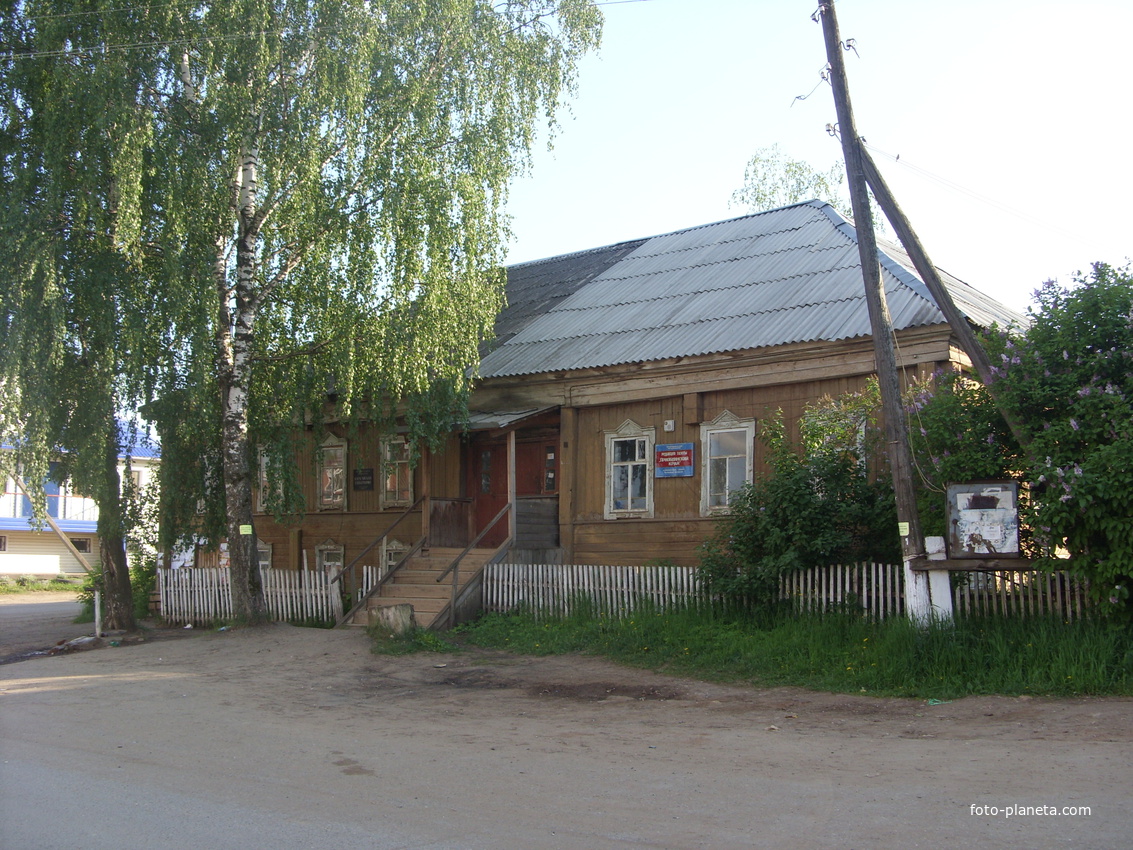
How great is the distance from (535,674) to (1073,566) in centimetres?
600

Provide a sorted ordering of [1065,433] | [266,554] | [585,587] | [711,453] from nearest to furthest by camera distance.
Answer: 1. [1065,433]
2. [585,587]
3. [711,453]
4. [266,554]

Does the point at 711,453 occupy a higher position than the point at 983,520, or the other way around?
the point at 711,453

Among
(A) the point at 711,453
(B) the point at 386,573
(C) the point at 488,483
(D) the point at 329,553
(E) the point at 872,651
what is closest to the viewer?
(E) the point at 872,651

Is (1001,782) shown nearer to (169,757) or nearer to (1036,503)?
(1036,503)

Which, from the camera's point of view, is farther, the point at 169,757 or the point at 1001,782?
the point at 169,757

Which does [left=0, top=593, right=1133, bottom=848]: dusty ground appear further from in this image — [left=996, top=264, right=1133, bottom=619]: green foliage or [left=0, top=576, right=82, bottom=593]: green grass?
[left=0, top=576, right=82, bottom=593]: green grass

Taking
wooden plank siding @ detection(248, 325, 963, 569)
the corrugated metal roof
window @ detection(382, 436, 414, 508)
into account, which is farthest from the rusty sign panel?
window @ detection(382, 436, 414, 508)

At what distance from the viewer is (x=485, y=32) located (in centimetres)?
1586

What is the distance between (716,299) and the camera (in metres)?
17.1

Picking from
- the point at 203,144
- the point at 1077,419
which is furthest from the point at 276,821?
the point at 203,144

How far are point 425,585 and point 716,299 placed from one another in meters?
6.97

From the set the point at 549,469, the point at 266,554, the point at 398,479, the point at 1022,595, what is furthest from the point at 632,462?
the point at 266,554

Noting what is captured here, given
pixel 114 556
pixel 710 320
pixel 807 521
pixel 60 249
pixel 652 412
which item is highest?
pixel 60 249

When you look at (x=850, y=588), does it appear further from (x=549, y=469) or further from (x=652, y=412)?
(x=549, y=469)
